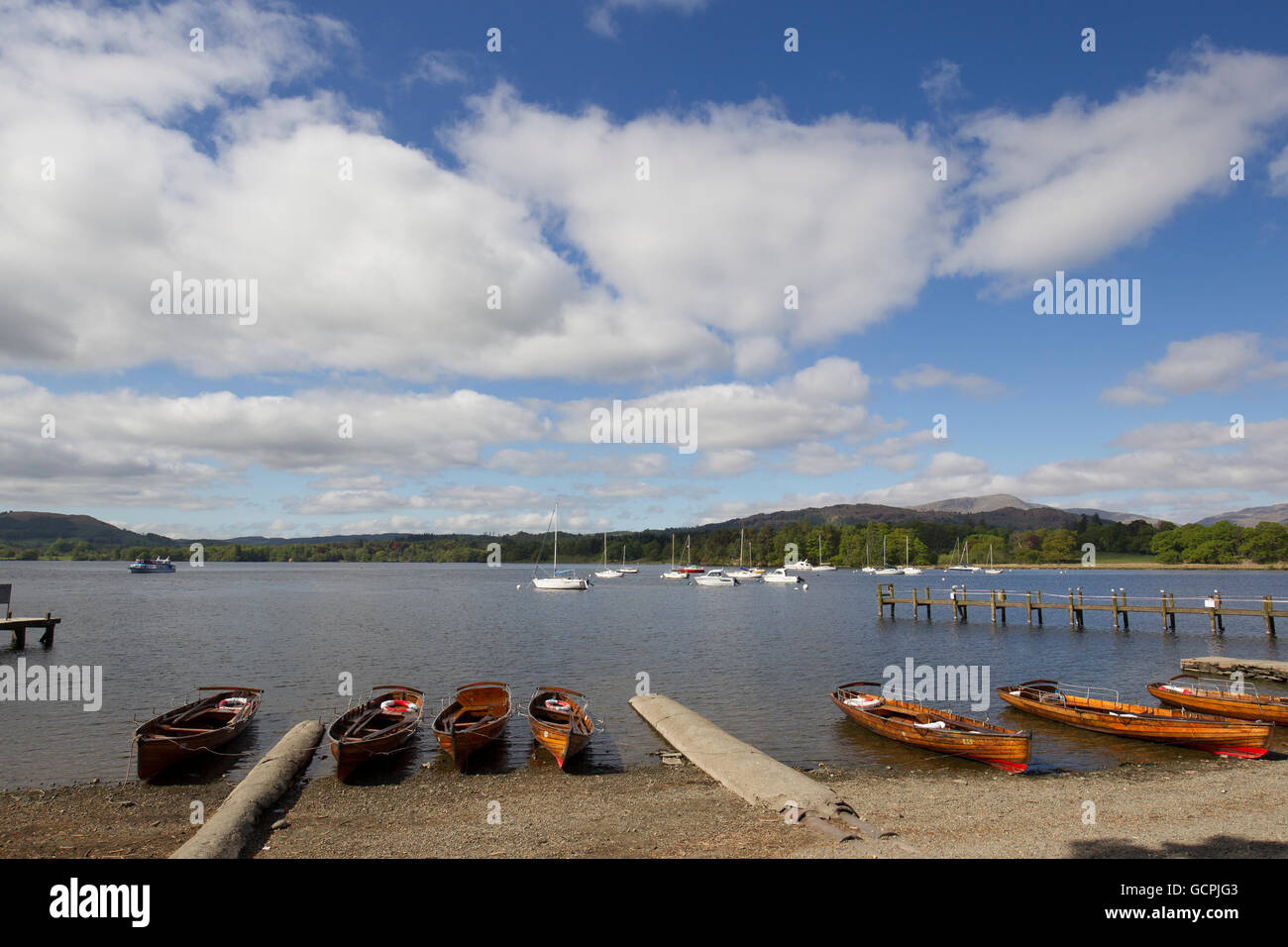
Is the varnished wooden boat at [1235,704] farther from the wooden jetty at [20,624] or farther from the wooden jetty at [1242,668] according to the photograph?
the wooden jetty at [20,624]

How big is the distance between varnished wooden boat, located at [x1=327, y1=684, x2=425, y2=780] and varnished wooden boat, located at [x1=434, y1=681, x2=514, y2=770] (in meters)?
1.15

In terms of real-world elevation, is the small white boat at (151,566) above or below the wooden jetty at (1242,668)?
below

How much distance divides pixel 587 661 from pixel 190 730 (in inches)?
917

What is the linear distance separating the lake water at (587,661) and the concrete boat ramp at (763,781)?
1.25 metres

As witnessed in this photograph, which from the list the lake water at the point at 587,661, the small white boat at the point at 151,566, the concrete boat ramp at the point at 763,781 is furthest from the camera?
the small white boat at the point at 151,566

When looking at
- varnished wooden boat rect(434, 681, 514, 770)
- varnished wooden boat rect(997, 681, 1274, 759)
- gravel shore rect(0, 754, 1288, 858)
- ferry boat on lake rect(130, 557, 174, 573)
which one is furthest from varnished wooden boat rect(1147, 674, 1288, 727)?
ferry boat on lake rect(130, 557, 174, 573)

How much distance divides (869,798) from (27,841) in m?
18.9

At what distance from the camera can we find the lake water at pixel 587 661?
78.0ft

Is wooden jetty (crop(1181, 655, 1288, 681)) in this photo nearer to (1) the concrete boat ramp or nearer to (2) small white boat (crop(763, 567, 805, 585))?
(1) the concrete boat ramp

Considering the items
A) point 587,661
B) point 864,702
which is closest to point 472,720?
point 864,702

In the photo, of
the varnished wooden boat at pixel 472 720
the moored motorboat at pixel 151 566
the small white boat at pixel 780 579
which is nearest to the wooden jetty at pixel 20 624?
the varnished wooden boat at pixel 472 720

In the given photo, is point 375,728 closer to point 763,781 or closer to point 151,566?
point 763,781

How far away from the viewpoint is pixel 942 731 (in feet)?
Result: 72.6
